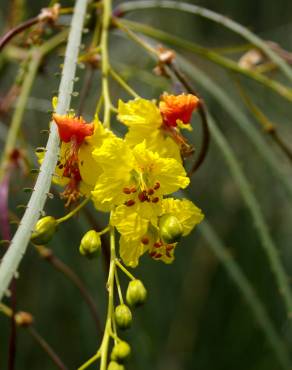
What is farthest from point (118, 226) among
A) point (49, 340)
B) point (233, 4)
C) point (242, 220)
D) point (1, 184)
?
point (233, 4)

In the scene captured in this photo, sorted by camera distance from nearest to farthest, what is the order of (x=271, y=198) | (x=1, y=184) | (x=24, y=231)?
(x=24, y=231) → (x=1, y=184) → (x=271, y=198)

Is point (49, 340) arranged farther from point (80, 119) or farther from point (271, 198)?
point (80, 119)

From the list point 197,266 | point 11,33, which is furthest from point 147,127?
point 197,266

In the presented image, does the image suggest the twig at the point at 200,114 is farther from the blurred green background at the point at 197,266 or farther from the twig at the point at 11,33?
the blurred green background at the point at 197,266

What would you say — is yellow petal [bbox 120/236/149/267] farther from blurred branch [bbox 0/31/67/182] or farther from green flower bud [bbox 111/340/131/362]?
blurred branch [bbox 0/31/67/182]

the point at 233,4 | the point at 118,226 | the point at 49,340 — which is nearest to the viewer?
the point at 118,226

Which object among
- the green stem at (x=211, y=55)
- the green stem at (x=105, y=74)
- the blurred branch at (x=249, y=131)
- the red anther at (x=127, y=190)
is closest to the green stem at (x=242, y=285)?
the blurred branch at (x=249, y=131)

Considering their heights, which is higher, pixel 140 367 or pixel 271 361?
pixel 140 367
